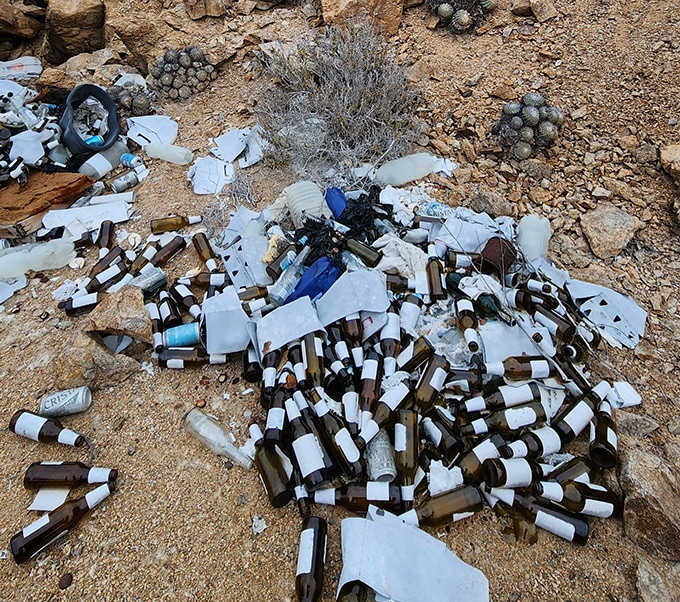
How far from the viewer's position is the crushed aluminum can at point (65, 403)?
2.29 meters

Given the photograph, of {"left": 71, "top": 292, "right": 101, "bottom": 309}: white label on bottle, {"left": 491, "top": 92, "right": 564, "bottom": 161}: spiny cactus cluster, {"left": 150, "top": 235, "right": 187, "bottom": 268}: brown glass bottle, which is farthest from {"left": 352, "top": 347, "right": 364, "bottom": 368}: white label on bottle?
{"left": 491, "top": 92, "right": 564, "bottom": 161}: spiny cactus cluster

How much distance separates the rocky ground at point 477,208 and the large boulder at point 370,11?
169mm

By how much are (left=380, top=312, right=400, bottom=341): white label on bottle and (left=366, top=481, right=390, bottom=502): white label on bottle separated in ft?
2.50

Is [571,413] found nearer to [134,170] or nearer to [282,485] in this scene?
[282,485]

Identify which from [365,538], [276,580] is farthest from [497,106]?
[276,580]

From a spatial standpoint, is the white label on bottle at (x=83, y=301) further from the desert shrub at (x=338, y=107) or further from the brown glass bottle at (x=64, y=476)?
the desert shrub at (x=338, y=107)

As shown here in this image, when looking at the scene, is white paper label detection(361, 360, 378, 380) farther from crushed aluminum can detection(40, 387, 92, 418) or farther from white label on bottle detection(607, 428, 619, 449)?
crushed aluminum can detection(40, 387, 92, 418)

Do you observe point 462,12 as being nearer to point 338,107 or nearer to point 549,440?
point 338,107

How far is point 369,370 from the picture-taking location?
2.22 meters

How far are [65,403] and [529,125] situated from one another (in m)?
3.73

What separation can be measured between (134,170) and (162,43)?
6.67 feet

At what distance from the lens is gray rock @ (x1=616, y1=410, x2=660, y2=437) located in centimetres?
210

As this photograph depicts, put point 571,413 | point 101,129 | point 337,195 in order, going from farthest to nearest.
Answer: point 101,129
point 337,195
point 571,413

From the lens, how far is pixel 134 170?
13.5ft
